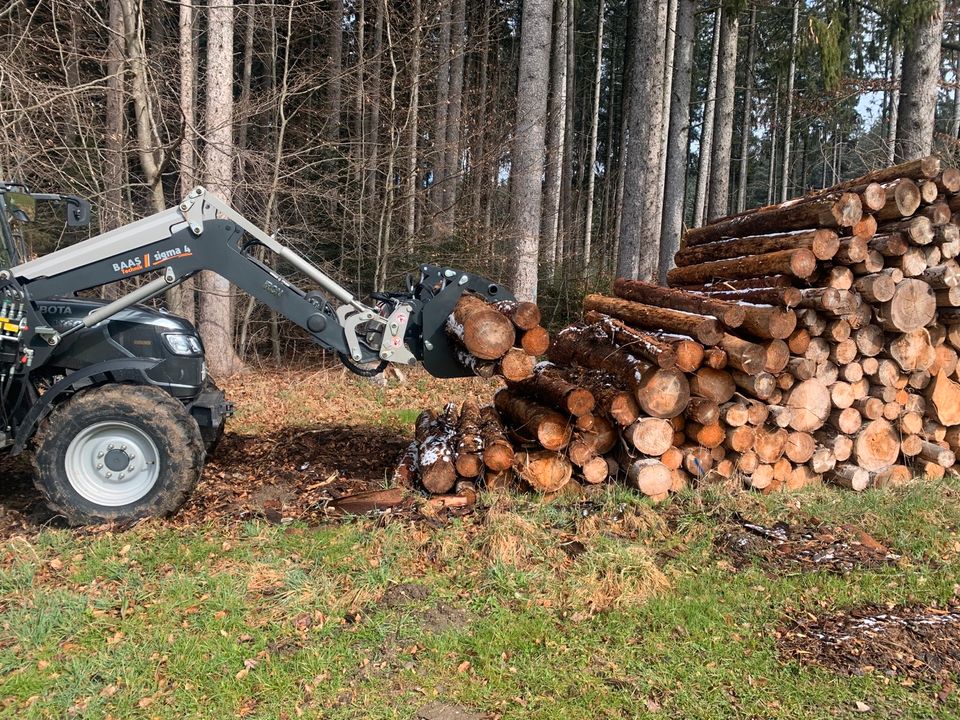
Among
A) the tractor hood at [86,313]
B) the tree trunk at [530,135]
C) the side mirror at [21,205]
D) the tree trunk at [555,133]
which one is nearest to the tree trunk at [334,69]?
the tree trunk at [530,135]

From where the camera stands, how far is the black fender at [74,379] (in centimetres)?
538

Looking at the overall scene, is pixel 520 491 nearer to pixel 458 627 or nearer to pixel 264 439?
pixel 458 627

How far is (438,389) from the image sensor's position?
11602 millimetres

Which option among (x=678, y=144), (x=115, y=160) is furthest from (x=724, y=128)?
(x=115, y=160)

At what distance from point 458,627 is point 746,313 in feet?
12.5

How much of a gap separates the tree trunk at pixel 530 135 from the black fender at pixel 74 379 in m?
6.56

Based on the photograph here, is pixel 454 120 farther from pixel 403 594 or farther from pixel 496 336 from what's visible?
pixel 403 594

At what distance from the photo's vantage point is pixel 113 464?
5492 mm

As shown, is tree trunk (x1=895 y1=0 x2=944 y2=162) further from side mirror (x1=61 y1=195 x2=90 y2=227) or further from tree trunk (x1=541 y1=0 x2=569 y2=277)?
side mirror (x1=61 y1=195 x2=90 y2=227)

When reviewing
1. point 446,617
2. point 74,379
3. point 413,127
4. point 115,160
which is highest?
point 413,127

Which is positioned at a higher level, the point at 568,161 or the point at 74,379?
the point at 568,161

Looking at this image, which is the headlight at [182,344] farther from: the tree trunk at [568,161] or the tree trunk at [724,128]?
the tree trunk at [724,128]

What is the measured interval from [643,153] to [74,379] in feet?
32.7

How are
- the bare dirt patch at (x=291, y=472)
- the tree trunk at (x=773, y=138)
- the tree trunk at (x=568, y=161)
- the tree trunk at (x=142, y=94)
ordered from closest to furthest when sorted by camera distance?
the bare dirt patch at (x=291, y=472) → the tree trunk at (x=142, y=94) → the tree trunk at (x=568, y=161) → the tree trunk at (x=773, y=138)
